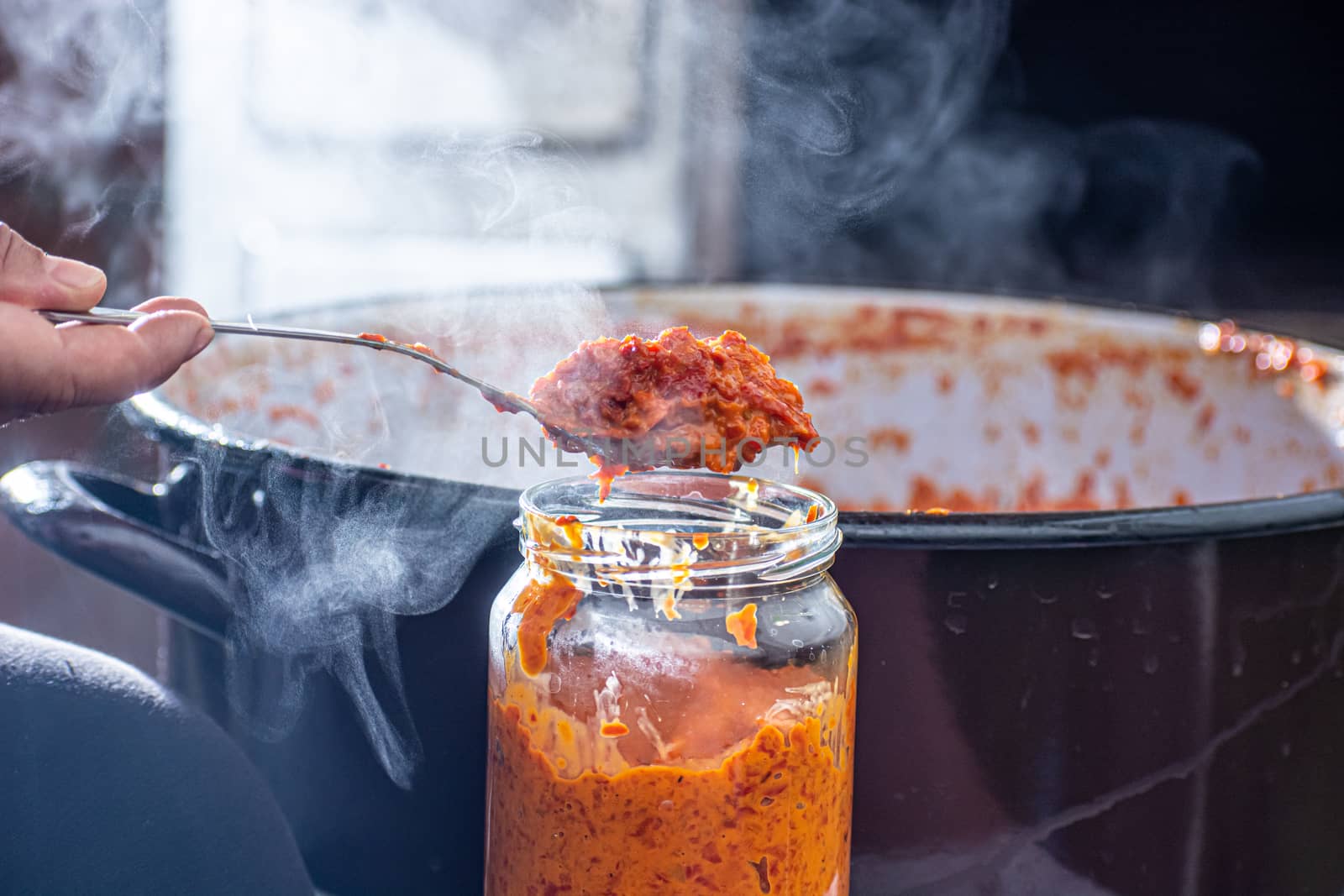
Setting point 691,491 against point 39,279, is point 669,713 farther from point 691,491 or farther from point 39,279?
point 39,279

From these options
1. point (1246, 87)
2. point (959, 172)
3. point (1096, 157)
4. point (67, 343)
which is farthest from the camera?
point (959, 172)

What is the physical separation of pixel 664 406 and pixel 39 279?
36 centimetres

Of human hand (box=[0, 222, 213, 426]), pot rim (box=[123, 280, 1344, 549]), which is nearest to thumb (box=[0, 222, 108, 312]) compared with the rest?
human hand (box=[0, 222, 213, 426])

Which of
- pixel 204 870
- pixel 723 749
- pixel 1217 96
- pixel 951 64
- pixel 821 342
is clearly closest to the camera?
pixel 723 749

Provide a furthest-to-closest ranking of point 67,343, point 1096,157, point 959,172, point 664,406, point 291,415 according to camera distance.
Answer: point 959,172 → point 1096,157 → point 291,415 → point 664,406 → point 67,343

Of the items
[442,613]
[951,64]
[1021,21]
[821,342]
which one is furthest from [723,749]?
[951,64]

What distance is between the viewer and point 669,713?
60 centimetres

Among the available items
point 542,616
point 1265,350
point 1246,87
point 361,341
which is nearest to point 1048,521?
point 542,616

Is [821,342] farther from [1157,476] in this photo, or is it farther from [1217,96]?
[1217,96]

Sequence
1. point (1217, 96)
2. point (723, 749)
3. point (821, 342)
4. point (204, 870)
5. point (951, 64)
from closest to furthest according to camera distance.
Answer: point (723, 749)
point (204, 870)
point (821, 342)
point (1217, 96)
point (951, 64)

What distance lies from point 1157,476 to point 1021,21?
217cm

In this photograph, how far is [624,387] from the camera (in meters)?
0.72

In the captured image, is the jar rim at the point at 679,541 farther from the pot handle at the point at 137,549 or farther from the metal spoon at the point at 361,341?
the pot handle at the point at 137,549

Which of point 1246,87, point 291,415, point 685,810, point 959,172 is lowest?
point 685,810
